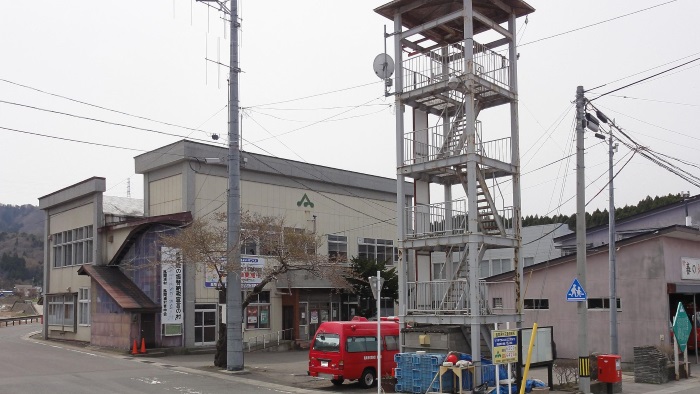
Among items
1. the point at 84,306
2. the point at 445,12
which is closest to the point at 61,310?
the point at 84,306

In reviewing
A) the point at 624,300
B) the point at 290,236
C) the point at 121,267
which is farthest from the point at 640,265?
the point at 121,267

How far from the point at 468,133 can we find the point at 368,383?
27.1ft

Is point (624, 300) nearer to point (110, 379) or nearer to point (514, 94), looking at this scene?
point (514, 94)

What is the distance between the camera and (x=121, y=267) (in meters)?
36.0

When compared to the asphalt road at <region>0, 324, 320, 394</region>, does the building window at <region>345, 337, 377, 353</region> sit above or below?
above

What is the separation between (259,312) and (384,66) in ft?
64.6

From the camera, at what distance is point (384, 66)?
70.6ft

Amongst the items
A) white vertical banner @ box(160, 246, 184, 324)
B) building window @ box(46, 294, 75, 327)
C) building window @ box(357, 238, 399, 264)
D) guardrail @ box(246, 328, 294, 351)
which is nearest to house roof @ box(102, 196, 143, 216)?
building window @ box(46, 294, 75, 327)

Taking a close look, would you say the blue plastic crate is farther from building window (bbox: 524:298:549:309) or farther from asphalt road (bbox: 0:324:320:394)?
building window (bbox: 524:298:549:309)

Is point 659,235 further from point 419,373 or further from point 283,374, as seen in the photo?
point 283,374

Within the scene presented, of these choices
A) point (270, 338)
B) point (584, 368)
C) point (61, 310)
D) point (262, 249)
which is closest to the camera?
point (584, 368)

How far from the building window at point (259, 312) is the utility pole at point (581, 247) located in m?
20.4

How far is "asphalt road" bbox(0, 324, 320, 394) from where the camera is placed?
19.6 m

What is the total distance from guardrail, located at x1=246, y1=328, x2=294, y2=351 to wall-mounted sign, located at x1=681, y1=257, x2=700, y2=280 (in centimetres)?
2042
